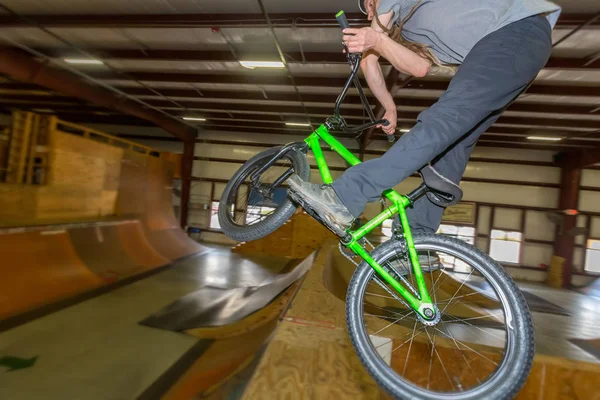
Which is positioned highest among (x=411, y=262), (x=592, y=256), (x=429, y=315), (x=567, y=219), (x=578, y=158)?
(x=578, y=158)

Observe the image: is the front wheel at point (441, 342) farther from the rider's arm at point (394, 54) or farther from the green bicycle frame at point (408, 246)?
the rider's arm at point (394, 54)

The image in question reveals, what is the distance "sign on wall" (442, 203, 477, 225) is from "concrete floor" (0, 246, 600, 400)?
22.4ft

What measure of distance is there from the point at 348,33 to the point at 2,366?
453 cm

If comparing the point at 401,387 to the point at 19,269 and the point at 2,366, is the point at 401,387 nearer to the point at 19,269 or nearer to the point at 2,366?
the point at 2,366

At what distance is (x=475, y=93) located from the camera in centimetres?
136

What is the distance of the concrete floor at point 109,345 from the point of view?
3074mm

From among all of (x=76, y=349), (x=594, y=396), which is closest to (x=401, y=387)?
(x=594, y=396)

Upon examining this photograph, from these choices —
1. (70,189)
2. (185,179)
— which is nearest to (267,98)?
(70,189)

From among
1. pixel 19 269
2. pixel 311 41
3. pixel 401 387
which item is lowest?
pixel 19 269

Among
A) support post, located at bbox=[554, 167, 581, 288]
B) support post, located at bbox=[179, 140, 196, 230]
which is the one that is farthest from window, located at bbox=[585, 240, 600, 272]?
support post, located at bbox=[179, 140, 196, 230]

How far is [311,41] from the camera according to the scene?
6977 mm

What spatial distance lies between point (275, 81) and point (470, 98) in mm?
8659

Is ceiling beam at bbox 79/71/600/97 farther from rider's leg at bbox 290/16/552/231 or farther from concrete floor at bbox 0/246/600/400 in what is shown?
rider's leg at bbox 290/16/552/231

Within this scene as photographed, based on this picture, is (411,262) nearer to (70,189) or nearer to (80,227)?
(80,227)
